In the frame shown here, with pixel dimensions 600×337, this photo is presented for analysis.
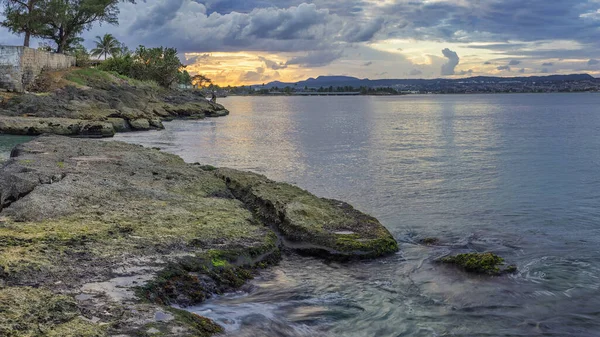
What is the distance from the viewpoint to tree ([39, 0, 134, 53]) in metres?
51.8

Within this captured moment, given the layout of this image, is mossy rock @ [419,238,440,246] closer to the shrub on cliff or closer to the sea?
the sea

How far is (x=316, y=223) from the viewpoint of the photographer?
11234 millimetres

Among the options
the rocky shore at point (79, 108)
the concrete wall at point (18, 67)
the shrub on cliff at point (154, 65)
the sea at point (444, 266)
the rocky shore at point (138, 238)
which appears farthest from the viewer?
the shrub on cliff at point (154, 65)

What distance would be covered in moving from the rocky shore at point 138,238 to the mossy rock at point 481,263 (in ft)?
4.81

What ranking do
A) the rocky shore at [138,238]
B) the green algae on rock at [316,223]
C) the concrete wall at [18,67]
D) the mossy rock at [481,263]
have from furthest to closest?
the concrete wall at [18,67]
the green algae on rock at [316,223]
the mossy rock at [481,263]
the rocky shore at [138,238]

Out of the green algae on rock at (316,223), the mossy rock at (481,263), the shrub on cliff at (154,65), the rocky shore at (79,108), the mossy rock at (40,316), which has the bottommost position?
the mossy rock at (481,263)

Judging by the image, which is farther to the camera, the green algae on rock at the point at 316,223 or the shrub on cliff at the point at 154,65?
the shrub on cliff at the point at 154,65

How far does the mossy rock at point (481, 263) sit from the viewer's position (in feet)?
32.4

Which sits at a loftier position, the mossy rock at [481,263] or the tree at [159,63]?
the tree at [159,63]

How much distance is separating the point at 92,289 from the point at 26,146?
1227 centimetres

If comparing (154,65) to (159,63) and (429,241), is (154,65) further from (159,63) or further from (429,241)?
(429,241)

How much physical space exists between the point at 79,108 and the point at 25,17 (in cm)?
1586

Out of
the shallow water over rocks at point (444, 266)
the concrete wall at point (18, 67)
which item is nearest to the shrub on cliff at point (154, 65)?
the concrete wall at point (18, 67)

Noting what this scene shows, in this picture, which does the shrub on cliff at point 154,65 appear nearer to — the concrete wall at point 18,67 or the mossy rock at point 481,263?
the concrete wall at point 18,67
